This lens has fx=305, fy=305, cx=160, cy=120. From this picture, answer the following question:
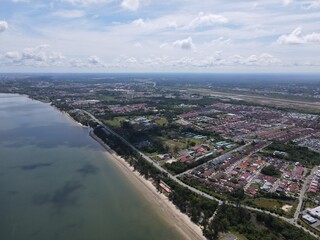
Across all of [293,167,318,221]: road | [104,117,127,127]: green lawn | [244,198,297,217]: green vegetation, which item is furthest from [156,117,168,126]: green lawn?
[244,198,297,217]: green vegetation

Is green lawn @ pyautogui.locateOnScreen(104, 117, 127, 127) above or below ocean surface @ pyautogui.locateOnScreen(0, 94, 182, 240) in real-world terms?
above

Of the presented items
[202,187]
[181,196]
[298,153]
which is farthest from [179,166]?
[298,153]

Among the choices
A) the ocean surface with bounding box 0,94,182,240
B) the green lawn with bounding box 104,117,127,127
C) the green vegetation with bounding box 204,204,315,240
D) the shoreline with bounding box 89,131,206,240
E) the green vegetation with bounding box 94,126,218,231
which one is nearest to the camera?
the green vegetation with bounding box 204,204,315,240

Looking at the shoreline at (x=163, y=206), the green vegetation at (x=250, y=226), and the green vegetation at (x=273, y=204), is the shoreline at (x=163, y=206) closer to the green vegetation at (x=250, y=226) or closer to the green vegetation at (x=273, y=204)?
the green vegetation at (x=250, y=226)

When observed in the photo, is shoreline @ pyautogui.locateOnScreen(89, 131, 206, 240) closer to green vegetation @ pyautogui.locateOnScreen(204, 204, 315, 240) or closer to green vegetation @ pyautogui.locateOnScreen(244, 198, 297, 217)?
green vegetation @ pyautogui.locateOnScreen(204, 204, 315, 240)

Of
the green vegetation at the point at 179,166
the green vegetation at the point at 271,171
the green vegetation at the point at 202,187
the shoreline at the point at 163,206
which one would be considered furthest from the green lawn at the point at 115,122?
the green vegetation at the point at 271,171

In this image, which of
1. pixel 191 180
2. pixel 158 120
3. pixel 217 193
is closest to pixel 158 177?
pixel 191 180
